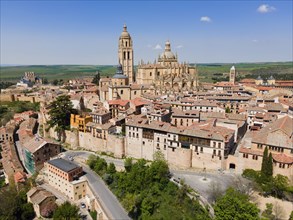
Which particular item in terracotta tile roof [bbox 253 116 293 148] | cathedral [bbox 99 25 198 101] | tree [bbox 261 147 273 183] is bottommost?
tree [bbox 261 147 273 183]

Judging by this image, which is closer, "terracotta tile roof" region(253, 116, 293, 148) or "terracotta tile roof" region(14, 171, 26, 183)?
"terracotta tile roof" region(253, 116, 293, 148)

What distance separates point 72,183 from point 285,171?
3178cm

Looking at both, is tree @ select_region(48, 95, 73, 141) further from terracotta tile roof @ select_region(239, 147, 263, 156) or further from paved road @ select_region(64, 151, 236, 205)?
terracotta tile roof @ select_region(239, 147, 263, 156)

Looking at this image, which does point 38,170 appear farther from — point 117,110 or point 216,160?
point 216,160

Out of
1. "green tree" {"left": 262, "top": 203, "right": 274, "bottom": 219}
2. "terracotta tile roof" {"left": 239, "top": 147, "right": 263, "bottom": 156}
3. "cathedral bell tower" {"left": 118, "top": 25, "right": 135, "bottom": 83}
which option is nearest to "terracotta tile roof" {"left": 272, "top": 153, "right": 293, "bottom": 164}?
"terracotta tile roof" {"left": 239, "top": 147, "right": 263, "bottom": 156}

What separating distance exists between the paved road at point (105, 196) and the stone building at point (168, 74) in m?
38.6

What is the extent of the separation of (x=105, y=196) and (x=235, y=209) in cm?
1928

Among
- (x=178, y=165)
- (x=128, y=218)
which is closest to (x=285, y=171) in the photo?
(x=178, y=165)

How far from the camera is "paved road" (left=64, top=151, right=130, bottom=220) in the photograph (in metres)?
34.9

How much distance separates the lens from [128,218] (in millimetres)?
34188

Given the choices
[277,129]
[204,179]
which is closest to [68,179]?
[204,179]

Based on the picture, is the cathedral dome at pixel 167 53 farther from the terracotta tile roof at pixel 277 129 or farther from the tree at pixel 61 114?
the terracotta tile roof at pixel 277 129

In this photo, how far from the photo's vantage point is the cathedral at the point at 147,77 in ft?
245

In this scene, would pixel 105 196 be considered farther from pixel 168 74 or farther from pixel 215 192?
pixel 168 74
